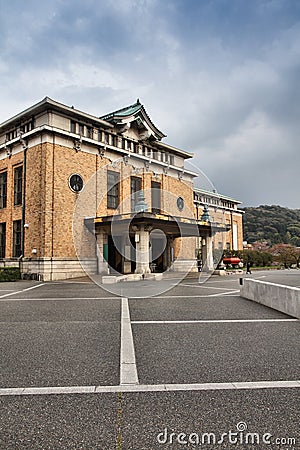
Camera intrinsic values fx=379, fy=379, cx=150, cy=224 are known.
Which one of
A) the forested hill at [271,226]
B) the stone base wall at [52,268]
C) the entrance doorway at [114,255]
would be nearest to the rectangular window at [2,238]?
the stone base wall at [52,268]

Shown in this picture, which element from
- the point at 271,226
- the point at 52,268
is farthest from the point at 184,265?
the point at 271,226

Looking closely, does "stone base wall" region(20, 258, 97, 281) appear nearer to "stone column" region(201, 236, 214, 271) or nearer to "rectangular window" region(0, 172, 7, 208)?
Result: "rectangular window" region(0, 172, 7, 208)

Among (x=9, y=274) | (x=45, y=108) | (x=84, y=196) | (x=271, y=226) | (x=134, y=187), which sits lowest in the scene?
(x=9, y=274)

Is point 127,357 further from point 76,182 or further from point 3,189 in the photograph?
point 3,189

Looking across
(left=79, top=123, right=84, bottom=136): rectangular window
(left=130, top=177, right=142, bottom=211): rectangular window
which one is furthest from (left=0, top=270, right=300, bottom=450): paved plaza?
(left=130, top=177, right=142, bottom=211): rectangular window

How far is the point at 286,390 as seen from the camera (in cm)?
402

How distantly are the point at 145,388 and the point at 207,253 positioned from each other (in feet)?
81.7

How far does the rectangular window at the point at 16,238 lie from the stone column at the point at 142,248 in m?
8.19

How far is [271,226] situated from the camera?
70.1m

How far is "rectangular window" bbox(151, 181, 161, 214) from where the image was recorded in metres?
30.5

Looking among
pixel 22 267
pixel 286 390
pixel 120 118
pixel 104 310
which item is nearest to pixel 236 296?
pixel 104 310

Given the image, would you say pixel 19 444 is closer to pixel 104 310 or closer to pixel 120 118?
pixel 104 310

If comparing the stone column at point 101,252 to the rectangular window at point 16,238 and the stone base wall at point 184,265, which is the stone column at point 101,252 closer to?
the rectangular window at point 16,238

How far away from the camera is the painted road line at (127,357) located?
4469 millimetres
